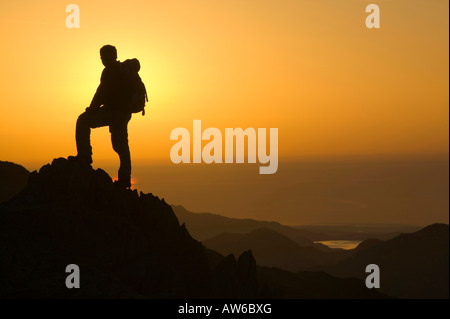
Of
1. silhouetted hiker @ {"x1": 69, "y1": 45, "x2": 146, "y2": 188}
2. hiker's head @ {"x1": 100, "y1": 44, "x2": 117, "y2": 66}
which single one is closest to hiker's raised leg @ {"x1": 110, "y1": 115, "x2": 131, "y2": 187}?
silhouetted hiker @ {"x1": 69, "y1": 45, "x2": 146, "y2": 188}

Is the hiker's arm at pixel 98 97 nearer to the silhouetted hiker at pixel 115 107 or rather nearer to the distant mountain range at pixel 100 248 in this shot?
the silhouetted hiker at pixel 115 107

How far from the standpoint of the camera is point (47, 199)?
23266mm

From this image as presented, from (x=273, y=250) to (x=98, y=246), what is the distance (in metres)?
95.9

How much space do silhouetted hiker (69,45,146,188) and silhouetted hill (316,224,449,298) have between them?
67.1m

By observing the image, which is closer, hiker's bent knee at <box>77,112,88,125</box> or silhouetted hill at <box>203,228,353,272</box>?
hiker's bent knee at <box>77,112,88,125</box>

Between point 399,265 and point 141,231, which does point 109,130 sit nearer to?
point 141,231

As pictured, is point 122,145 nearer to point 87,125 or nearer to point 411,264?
point 87,125

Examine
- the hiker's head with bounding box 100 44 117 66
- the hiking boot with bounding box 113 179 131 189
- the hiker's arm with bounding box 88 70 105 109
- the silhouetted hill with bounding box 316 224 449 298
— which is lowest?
the silhouetted hill with bounding box 316 224 449 298

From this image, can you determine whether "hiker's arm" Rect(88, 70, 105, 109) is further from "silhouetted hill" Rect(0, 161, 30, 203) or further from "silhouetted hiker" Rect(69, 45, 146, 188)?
"silhouetted hill" Rect(0, 161, 30, 203)

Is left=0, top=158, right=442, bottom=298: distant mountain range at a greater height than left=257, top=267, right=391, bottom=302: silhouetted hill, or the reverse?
left=0, top=158, right=442, bottom=298: distant mountain range

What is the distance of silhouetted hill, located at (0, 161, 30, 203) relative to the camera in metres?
33.7

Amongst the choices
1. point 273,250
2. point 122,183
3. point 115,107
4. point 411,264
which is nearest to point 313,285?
point 122,183

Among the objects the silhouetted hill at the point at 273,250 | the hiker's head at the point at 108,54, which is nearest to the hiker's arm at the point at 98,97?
the hiker's head at the point at 108,54
